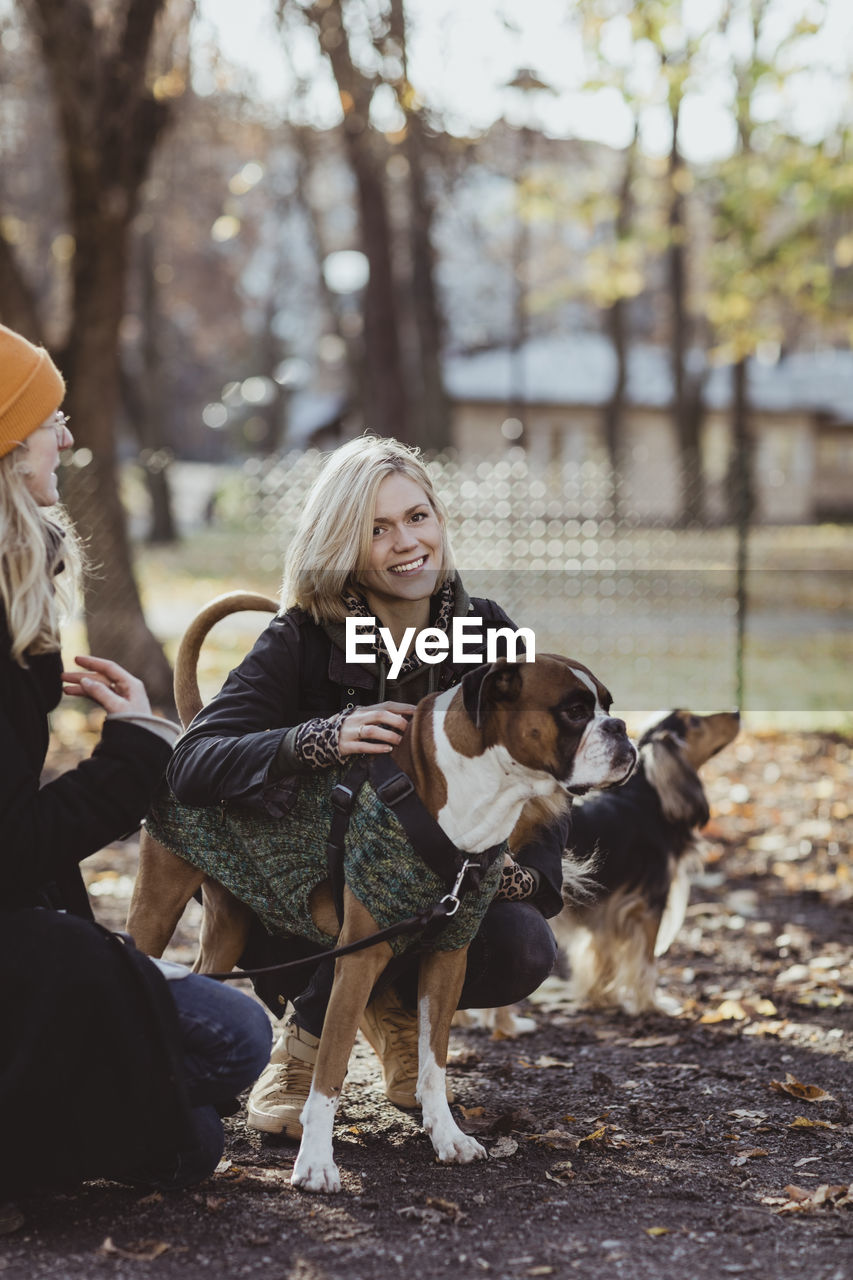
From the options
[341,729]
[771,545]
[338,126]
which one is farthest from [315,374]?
[341,729]

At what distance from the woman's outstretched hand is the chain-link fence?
7.96 metres

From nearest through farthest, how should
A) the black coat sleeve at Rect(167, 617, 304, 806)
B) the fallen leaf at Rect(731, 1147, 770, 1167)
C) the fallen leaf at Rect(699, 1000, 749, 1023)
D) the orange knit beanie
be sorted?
the orange knit beanie < the black coat sleeve at Rect(167, 617, 304, 806) < the fallen leaf at Rect(731, 1147, 770, 1167) < the fallen leaf at Rect(699, 1000, 749, 1023)

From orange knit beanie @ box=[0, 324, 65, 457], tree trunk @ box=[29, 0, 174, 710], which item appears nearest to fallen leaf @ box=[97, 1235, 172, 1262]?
orange knit beanie @ box=[0, 324, 65, 457]

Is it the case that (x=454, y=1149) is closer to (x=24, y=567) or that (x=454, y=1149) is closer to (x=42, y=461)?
(x=24, y=567)

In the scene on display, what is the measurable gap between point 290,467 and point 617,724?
9.50 metres

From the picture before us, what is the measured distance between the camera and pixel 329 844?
3191 mm

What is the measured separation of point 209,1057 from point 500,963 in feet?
3.24

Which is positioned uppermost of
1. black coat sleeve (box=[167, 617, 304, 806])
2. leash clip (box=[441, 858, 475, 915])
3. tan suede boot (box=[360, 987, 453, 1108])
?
black coat sleeve (box=[167, 617, 304, 806])

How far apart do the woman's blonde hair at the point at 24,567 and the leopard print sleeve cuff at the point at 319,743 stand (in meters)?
0.67

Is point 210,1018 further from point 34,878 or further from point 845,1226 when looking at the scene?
point 845,1226

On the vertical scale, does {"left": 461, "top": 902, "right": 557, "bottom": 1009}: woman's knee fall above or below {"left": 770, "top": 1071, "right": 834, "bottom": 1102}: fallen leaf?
above

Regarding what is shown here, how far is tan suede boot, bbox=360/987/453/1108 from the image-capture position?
12.3ft

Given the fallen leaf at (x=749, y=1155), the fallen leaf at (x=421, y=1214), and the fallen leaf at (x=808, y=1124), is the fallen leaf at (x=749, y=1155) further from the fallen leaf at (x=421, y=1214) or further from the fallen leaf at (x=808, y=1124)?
the fallen leaf at (x=421, y=1214)

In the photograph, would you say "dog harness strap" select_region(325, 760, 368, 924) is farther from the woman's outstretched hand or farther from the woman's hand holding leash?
the woman's outstretched hand
